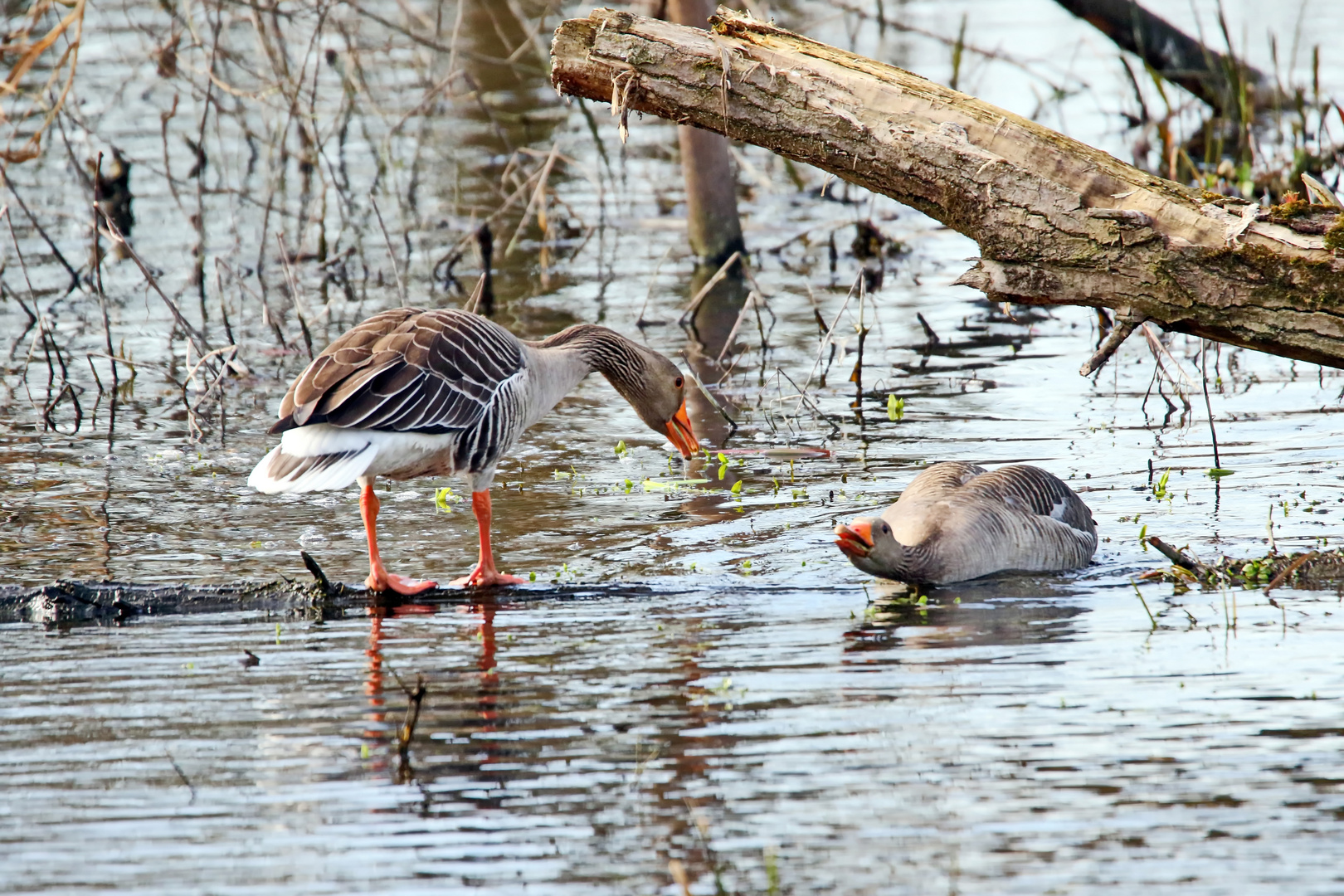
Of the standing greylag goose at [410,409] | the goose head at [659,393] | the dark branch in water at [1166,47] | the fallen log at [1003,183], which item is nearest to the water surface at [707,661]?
the goose head at [659,393]

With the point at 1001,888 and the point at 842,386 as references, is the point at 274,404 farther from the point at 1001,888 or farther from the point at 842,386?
the point at 1001,888

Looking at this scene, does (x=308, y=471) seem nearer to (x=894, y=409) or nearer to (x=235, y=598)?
(x=235, y=598)

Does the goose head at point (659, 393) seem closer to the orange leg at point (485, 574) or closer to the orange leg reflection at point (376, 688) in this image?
the orange leg at point (485, 574)

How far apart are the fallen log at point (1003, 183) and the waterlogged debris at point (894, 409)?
3.12m

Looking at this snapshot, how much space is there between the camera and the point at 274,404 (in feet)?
34.2

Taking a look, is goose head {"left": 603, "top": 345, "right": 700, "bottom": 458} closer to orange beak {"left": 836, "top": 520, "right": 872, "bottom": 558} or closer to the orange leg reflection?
orange beak {"left": 836, "top": 520, "right": 872, "bottom": 558}

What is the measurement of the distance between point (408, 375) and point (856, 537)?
1.98 meters

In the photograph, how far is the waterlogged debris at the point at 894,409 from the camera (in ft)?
31.2

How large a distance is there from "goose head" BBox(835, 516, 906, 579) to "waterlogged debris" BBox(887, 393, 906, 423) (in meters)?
3.24

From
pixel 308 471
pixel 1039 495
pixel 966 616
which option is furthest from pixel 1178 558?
pixel 308 471

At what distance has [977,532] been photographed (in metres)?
6.46

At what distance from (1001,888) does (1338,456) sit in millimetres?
5062

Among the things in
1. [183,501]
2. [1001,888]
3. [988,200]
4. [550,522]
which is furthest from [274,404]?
[1001,888]

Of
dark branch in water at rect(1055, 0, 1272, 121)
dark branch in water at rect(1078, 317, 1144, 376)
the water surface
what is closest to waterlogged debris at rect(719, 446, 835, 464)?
the water surface
